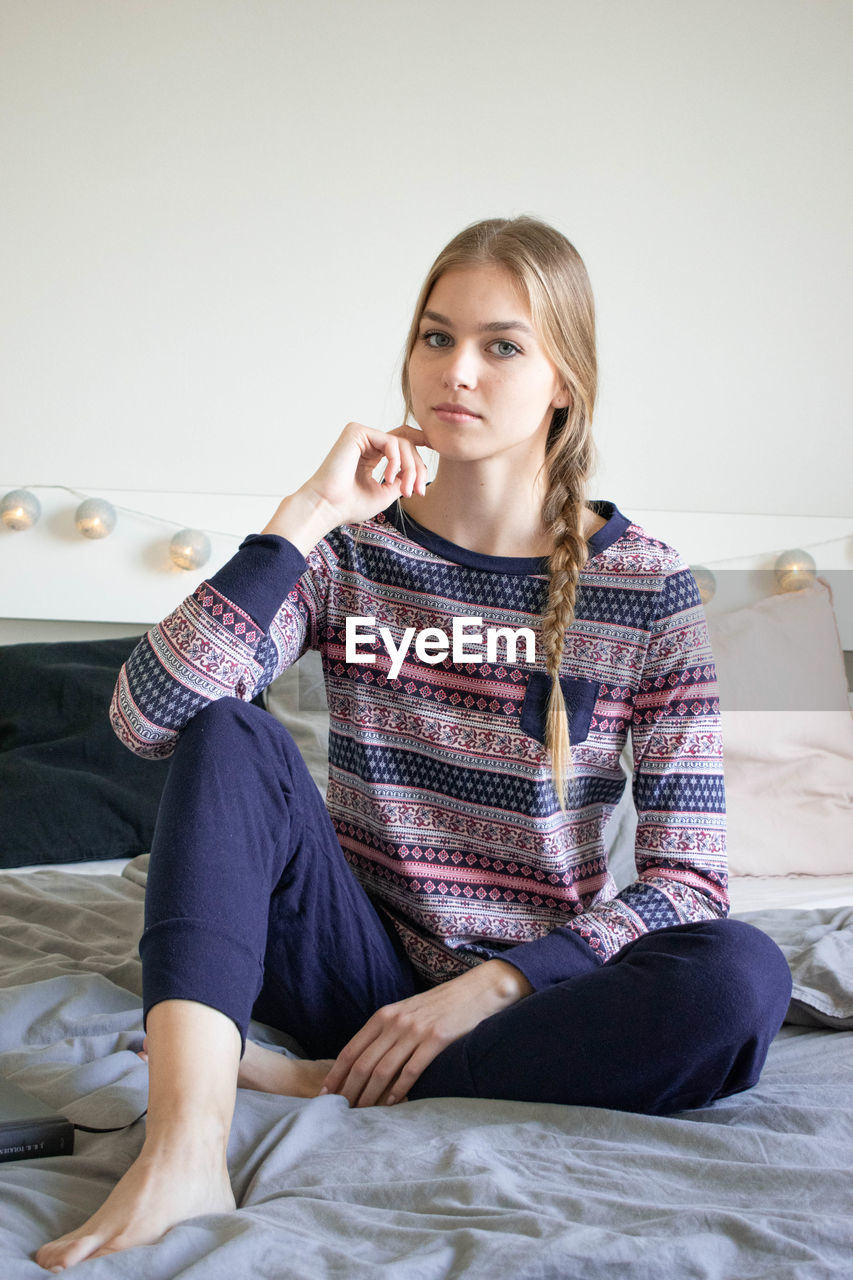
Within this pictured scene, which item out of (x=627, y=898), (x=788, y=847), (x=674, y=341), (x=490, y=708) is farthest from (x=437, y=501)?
(x=674, y=341)

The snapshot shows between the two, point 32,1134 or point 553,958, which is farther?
point 553,958

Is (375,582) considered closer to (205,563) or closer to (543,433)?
(543,433)

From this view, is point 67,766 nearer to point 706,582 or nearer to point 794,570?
point 706,582

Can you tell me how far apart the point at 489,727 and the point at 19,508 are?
129 centimetres

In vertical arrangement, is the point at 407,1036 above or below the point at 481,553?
below

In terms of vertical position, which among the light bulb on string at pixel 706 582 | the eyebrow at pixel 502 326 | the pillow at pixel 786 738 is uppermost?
the eyebrow at pixel 502 326

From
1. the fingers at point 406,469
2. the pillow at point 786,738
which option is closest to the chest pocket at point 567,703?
the fingers at point 406,469

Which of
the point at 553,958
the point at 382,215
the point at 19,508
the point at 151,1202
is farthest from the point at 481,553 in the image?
the point at 382,215

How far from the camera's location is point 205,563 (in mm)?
2293

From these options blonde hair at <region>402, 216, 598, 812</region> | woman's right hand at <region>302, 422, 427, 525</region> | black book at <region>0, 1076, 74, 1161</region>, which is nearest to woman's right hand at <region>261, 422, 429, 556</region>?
woman's right hand at <region>302, 422, 427, 525</region>

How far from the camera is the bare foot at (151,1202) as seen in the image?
27.9 inches

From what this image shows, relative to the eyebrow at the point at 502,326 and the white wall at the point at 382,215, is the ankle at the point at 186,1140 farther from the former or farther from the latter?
the white wall at the point at 382,215

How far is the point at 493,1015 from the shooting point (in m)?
1.02

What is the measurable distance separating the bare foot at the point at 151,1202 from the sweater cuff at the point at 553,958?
1.13ft
